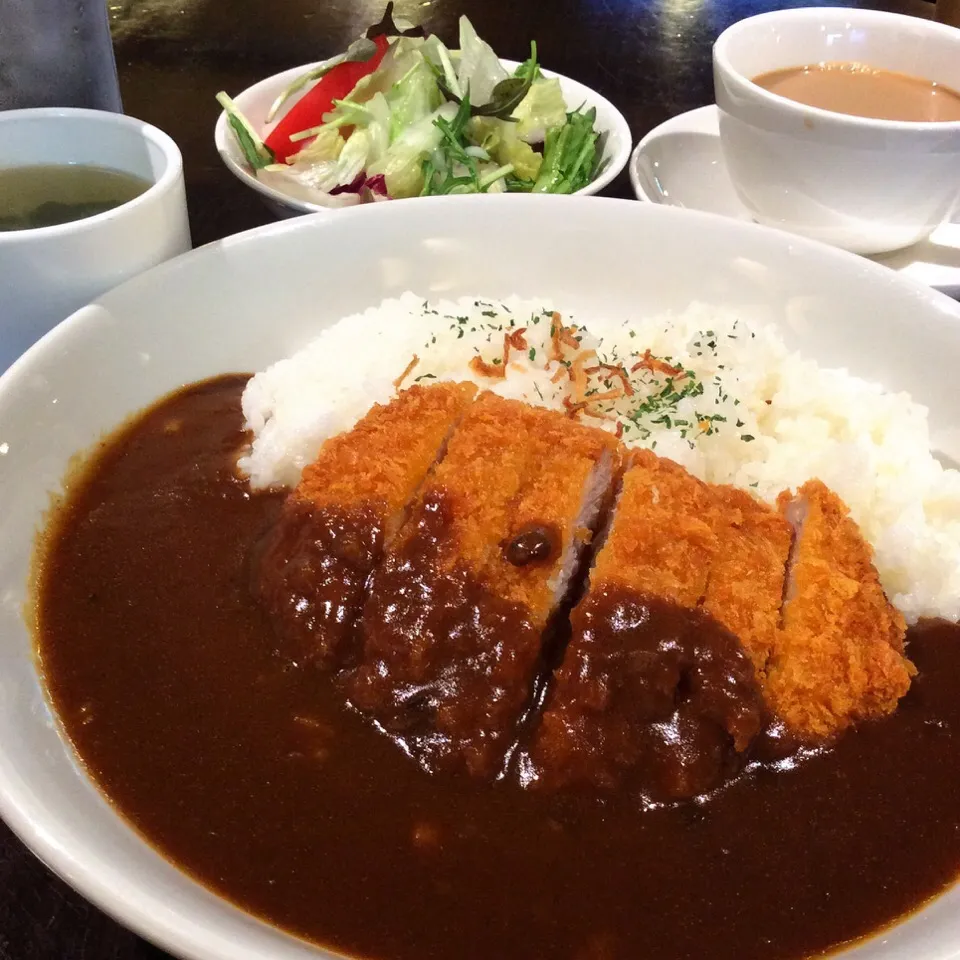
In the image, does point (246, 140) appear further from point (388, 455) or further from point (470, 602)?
point (470, 602)

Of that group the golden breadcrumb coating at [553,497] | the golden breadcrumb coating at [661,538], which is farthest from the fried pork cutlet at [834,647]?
the golden breadcrumb coating at [553,497]

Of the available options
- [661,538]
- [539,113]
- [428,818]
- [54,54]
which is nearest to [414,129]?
[539,113]

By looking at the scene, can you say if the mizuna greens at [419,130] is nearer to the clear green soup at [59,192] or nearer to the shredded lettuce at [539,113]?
the shredded lettuce at [539,113]

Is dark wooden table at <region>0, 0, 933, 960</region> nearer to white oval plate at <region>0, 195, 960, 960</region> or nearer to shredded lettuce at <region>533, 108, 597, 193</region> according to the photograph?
shredded lettuce at <region>533, 108, 597, 193</region>

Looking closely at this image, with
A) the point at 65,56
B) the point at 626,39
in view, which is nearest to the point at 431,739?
the point at 65,56

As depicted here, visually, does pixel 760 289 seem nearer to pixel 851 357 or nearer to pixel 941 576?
pixel 851 357
